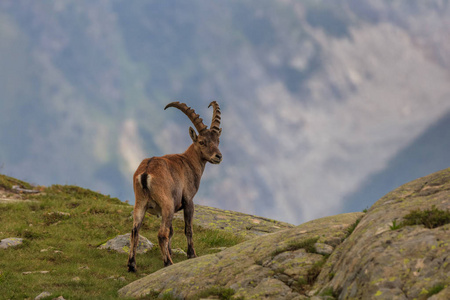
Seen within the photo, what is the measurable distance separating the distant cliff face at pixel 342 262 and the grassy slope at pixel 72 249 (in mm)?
2514

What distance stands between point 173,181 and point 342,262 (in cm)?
812

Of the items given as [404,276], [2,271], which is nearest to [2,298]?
[2,271]

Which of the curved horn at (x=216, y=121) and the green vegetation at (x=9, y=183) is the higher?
the green vegetation at (x=9, y=183)

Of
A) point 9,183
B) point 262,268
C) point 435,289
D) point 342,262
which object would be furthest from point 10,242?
point 9,183

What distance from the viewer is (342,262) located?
732 centimetres

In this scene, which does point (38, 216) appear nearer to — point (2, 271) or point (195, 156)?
point (2, 271)

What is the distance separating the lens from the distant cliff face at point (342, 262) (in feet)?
19.2

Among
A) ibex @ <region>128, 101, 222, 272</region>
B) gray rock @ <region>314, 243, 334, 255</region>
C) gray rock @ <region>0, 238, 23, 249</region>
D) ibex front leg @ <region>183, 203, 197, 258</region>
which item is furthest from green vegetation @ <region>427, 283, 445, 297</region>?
gray rock @ <region>0, 238, 23, 249</region>

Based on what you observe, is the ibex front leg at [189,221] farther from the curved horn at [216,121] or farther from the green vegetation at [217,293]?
the green vegetation at [217,293]

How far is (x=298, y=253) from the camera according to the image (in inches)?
346

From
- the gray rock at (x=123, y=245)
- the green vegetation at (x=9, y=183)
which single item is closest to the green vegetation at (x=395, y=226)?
the gray rock at (x=123, y=245)

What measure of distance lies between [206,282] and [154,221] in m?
14.7

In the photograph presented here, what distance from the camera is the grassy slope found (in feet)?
39.2

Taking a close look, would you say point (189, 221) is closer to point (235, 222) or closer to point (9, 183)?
point (235, 222)
